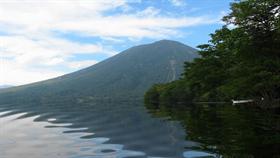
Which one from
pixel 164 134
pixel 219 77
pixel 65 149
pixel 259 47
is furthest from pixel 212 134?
pixel 219 77

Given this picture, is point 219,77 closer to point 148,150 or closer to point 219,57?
point 219,57

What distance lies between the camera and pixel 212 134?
26891 mm

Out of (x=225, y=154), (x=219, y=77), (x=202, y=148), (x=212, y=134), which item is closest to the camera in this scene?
(x=225, y=154)

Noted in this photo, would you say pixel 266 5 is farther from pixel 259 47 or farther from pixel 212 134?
pixel 212 134

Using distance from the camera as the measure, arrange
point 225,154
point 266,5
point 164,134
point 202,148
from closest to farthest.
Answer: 1. point 225,154
2. point 202,148
3. point 164,134
4. point 266,5

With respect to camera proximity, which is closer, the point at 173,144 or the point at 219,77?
the point at 173,144

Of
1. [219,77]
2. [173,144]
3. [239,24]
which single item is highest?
[239,24]

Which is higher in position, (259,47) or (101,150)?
(259,47)

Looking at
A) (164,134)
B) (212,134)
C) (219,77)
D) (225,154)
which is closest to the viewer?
(225,154)

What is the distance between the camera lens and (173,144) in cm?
2366

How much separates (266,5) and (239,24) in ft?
14.2

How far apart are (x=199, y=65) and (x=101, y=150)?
2490 inches

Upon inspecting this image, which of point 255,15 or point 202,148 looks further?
point 255,15

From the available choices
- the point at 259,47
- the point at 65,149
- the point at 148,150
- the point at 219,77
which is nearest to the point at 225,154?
the point at 148,150
